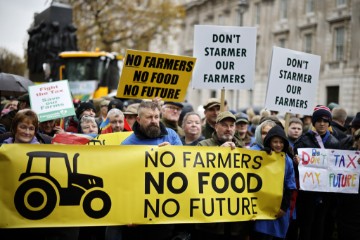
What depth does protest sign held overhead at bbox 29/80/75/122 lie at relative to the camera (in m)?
6.69

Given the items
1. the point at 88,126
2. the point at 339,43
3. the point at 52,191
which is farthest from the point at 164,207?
the point at 339,43

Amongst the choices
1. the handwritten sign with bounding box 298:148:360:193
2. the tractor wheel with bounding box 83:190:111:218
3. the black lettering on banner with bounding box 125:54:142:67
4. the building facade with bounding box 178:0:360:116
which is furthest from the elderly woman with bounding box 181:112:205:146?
the building facade with bounding box 178:0:360:116

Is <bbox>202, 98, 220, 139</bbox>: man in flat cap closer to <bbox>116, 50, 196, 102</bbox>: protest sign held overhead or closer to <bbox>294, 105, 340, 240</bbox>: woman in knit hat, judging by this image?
<bbox>116, 50, 196, 102</bbox>: protest sign held overhead

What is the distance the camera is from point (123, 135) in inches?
235

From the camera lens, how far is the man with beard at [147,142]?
4.98 meters

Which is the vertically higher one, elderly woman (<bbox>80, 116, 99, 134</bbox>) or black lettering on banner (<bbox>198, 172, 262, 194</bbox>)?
elderly woman (<bbox>80, 116, 99, 134</bbox>)

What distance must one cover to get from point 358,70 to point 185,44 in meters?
26.3

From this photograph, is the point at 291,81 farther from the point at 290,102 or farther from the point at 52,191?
the point at 52,191

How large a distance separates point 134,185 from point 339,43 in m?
30.4

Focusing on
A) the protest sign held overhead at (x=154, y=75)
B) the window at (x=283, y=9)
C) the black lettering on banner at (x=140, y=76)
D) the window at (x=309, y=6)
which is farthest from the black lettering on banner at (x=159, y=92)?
the window at (x=283, y=9)

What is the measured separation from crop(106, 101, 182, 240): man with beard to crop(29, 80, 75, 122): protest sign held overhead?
186 centimetres

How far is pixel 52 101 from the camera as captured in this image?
6855mm

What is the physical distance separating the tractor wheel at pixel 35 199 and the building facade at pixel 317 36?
2175 cm

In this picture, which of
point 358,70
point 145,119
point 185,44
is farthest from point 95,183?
point 185,44
